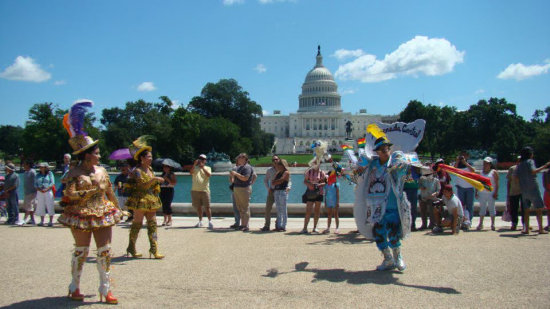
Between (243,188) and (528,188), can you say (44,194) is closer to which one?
(243,188)

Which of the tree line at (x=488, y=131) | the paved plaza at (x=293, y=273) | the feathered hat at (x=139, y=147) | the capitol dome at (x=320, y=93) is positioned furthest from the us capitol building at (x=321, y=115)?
the feathered hat at (x=139, y=147)

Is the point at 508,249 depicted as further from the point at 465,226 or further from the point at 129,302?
the point at 129,302

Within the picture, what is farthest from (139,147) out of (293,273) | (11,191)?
(11,191)

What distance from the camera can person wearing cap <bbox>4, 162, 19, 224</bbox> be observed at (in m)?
9.52

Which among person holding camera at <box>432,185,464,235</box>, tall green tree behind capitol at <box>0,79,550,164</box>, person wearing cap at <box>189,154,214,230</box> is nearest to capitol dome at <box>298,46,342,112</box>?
tall green tree behind capitol at <box>0,79,550,164</box>

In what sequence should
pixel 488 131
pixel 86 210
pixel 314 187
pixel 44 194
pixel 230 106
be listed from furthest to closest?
pixel 230 106 < pixel 488 131 < pixel 44 194 < pixel 314 187 < pixel 86 210

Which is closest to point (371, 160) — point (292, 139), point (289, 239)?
point (289, 239)

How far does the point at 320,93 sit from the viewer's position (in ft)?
416

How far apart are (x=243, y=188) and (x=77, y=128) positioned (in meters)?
4.81

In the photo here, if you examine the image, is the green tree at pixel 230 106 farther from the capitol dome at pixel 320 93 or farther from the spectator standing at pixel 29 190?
the capitol dome at pixel 320 93

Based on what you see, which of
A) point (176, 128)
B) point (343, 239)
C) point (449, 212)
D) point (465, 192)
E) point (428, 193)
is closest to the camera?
point (343, 239)

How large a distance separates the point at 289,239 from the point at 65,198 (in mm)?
4373

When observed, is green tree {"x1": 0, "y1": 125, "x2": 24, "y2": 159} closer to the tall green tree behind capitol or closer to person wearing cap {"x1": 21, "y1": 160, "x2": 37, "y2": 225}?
the tall green tree behind capitol

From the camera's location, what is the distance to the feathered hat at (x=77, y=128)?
169 inches
